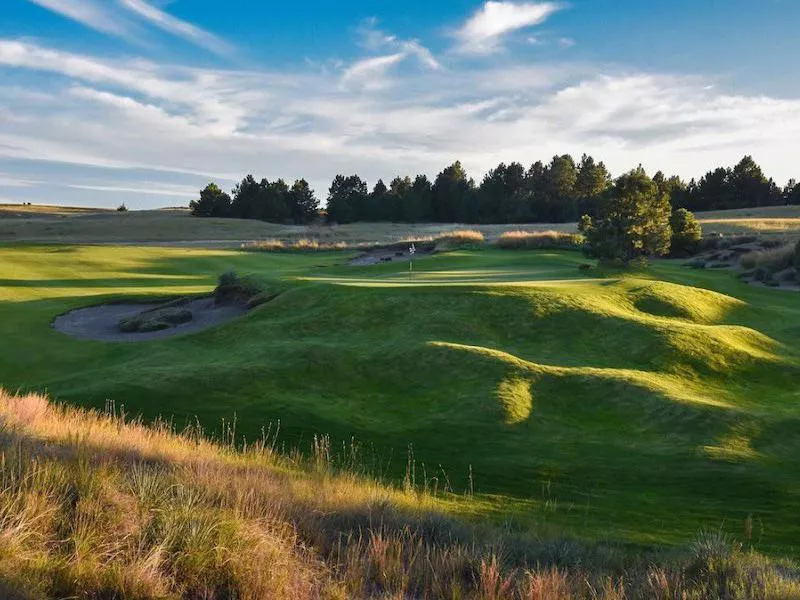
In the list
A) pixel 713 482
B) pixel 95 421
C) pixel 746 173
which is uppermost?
pixel 746 173

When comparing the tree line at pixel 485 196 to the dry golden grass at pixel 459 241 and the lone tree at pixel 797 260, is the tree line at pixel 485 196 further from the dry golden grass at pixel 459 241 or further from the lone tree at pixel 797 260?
the lone tree at pixel 797 260

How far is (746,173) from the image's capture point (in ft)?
423

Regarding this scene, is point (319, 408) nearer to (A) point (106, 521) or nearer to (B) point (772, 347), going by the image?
(A) point (106, 521)

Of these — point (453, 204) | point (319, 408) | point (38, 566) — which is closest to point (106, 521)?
point (38, 566)

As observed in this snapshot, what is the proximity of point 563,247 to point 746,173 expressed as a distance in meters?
90.5

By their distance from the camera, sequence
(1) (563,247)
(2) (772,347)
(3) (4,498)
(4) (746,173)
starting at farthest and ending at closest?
(4) (746,173) → (1) (563,247) → (2) (772,347) → (3) (4,498)

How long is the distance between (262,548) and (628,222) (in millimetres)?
38691

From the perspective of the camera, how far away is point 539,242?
199 ft

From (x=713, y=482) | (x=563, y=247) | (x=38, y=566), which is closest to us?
(x=38, y=566)

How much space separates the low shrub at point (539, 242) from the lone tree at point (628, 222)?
16451 mm

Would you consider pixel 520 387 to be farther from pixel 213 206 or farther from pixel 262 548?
pixel 213 206

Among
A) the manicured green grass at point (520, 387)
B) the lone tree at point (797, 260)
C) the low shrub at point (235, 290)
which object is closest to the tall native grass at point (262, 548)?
the manicured green grass at point (520, 387)

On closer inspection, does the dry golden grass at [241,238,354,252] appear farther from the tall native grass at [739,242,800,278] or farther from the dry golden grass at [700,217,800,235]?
the dry golden grass at [700,217,800,235]

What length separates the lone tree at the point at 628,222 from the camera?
4103cm
